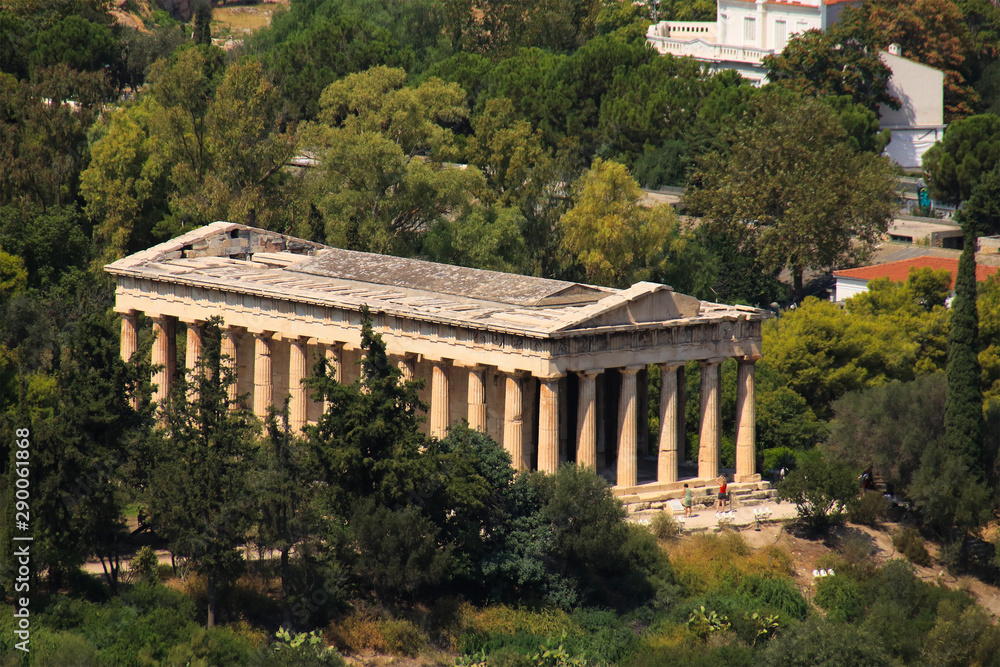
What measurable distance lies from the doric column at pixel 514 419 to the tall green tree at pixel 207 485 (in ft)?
36.8

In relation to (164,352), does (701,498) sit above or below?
below

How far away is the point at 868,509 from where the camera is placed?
74.5 meters

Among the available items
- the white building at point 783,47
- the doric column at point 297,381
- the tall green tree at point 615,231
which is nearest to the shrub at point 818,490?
the doric column at point 297,381

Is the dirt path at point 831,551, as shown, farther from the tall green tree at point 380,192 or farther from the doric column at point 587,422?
the tall green tree at point 380,192

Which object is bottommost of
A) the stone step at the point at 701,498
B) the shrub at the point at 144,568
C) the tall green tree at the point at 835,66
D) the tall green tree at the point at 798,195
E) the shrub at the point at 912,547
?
the shrub at the point at 912,547

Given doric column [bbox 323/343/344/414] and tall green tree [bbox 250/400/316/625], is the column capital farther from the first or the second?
tall green tree [bbox 250/400/316/625]

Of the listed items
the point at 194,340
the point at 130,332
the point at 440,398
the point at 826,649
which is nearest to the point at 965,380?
the point at 826,649

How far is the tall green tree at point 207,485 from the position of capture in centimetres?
6141

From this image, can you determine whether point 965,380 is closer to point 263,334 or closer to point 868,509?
point 868,509

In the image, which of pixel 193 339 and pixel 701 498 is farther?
pixel 193 339

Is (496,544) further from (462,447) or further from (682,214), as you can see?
(682,214)

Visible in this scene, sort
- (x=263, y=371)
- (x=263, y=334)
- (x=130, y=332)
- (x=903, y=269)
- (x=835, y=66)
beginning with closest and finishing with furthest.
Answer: (x=263, y=334), (x=263, y=371), (x=130, y=332), (x=903, y=269), (x=835, y=66)

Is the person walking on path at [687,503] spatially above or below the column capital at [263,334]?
below

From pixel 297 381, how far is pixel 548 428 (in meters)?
12.6
